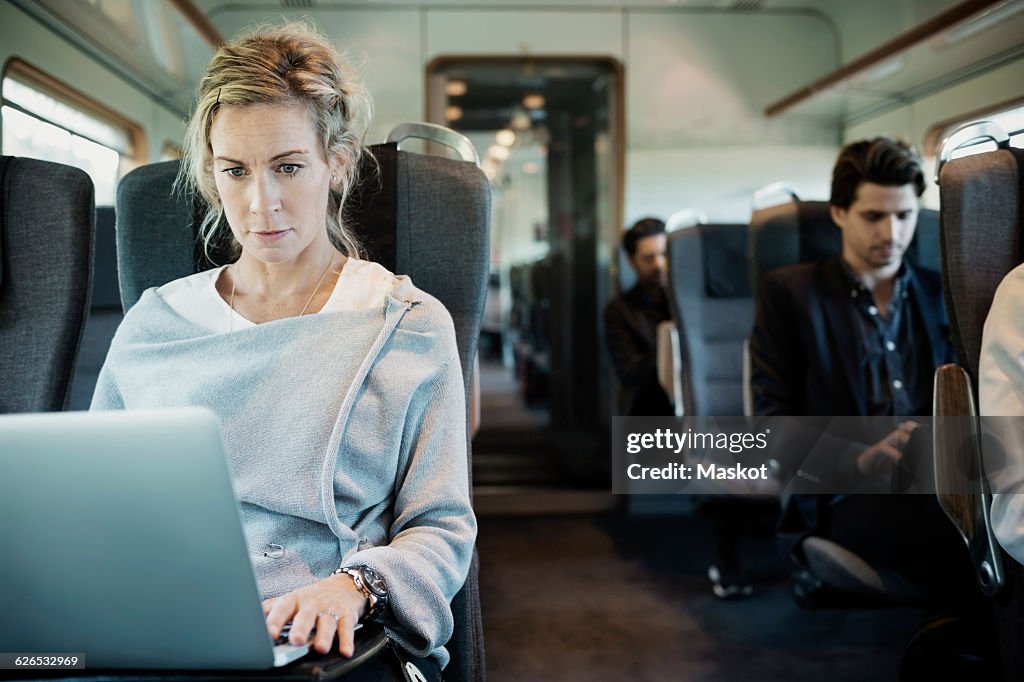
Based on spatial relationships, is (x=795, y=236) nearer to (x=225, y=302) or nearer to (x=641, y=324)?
(x=641, y=324)

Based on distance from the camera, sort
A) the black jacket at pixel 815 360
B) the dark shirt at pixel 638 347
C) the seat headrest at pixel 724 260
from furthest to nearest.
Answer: the dark shirt at pixel 638 347
the seat headrest at pixel 724 260
the black jacket at pixel 815 360

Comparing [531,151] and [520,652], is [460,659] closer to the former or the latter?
[520,652]

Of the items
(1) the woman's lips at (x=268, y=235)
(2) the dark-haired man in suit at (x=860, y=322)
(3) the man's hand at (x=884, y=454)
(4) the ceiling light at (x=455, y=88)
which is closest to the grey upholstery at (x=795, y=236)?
(2) the dark-haired man in suit at (x=860, y=322)

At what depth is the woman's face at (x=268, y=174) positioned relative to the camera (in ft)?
3.65

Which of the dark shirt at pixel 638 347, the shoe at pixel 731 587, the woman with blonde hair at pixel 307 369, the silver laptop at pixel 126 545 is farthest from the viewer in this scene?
the dark shirt at pixel 638 347

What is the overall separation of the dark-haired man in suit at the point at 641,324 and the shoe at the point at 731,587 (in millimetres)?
759

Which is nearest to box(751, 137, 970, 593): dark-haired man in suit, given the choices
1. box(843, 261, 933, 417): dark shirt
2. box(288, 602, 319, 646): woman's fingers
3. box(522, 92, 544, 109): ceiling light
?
box(843, 261, 933, 417): dark shirt

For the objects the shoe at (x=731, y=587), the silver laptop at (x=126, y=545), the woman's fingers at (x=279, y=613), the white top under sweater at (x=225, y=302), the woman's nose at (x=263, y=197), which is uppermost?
the woman's nose at (x=263, y=197)

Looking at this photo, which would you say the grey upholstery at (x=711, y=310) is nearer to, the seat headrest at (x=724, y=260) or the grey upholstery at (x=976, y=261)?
the seat headrest at (x=724, y=260)

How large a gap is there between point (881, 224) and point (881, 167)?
0.47ft

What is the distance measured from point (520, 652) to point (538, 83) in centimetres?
264

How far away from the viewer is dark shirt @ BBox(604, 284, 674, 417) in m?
3.41

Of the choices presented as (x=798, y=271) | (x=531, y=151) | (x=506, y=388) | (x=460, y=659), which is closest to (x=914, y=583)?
(x=798, y=271)

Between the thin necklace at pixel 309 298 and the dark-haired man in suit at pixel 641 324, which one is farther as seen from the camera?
the dark-haired man in suit at pixel 641 324
